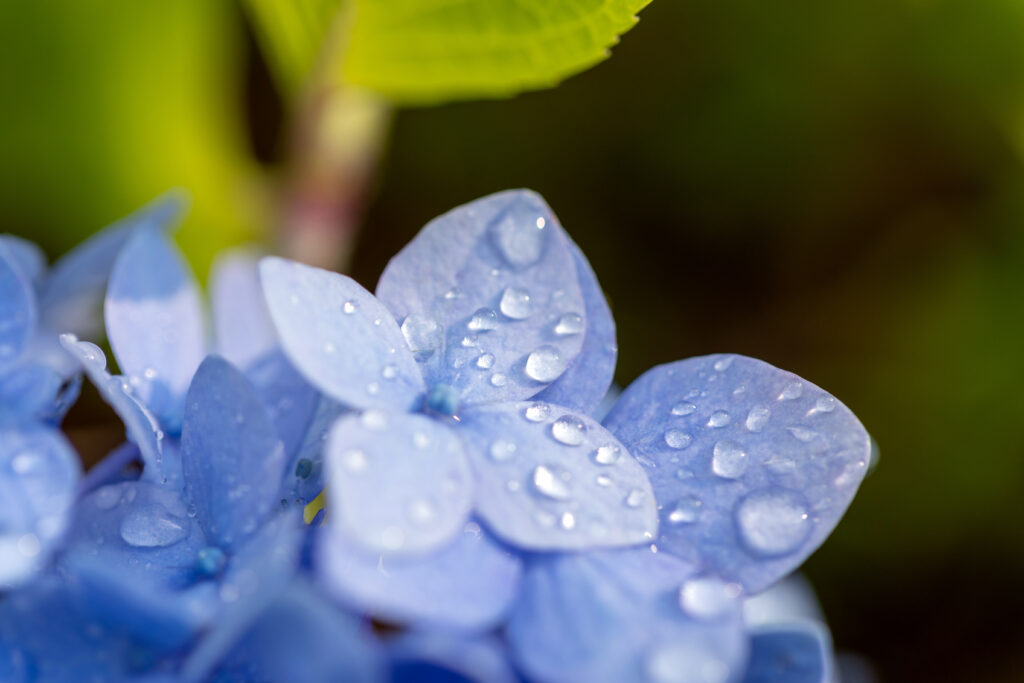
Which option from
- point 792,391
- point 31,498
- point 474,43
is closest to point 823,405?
point 792,391

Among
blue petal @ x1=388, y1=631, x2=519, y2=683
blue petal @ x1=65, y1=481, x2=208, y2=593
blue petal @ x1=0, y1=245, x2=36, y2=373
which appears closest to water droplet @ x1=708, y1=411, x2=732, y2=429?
blue petal @ x1=388, y1=631, x2=519, y2=683

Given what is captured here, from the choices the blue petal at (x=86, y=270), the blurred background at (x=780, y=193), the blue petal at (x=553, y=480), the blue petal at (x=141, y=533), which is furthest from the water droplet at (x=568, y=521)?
the blurred background at (x=780, y=193)

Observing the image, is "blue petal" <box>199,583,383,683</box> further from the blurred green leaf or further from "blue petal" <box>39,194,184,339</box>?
the blurred green leaf

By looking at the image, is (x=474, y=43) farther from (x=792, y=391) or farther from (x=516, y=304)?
(x=792, y=391)

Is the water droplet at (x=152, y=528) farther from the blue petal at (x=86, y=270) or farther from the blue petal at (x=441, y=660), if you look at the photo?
the blue petal at (x=86, y=270)

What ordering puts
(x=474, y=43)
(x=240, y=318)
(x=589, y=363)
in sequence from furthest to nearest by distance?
(x=474, y=43), (x=240, y=318), (x=589, y=363)
